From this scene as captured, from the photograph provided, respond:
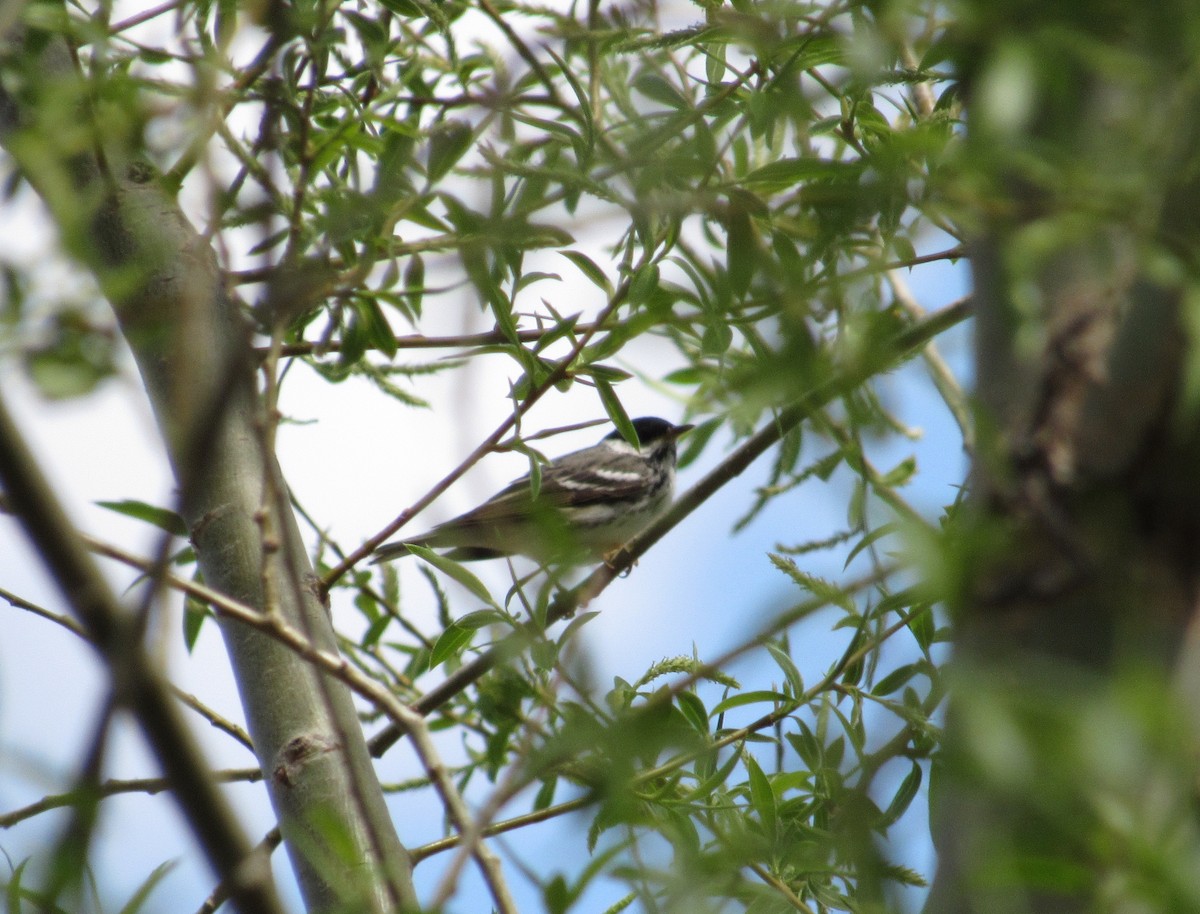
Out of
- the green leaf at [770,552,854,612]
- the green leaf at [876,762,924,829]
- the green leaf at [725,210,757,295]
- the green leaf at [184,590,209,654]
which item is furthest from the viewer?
the green leaf at [184,590,209,654]

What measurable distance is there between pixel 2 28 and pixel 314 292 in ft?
1.61

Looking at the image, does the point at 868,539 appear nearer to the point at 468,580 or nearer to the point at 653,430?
the point at 468,580

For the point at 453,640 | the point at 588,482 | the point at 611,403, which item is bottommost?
the point at 453,640

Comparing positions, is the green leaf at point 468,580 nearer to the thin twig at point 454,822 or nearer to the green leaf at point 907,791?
the thin twig at point 454,822

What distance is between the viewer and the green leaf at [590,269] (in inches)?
102

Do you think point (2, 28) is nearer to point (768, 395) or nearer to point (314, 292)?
point (314, 292)

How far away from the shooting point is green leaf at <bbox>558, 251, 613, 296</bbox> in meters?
2.60

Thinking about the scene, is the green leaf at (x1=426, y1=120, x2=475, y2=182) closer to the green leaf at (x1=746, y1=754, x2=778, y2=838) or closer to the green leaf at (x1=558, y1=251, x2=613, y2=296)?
the green leaf at (x1=558, y1=251, x2=613, y2=296)

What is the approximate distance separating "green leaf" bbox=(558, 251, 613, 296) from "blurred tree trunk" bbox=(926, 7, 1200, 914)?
154 cm

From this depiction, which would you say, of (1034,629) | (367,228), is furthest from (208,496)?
(1034,629)

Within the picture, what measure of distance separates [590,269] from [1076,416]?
170cm

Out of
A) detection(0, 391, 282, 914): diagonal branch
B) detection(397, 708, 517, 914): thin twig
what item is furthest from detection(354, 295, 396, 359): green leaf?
detection(0, 391, 282, 914): diagonal branch

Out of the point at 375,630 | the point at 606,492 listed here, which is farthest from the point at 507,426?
the point at 606,492

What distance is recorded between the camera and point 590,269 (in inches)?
104
